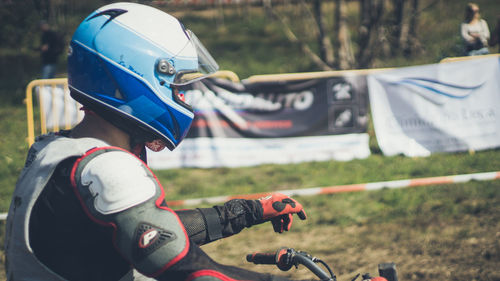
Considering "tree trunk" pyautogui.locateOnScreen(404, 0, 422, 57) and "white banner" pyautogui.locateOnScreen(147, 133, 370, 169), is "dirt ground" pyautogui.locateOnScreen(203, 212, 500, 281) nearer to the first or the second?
"white banner" pyautogui.locateOnScreen(147, 133, 370, 169)

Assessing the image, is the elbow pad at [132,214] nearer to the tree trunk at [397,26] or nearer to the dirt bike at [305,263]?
the dirt bike at [305,263]

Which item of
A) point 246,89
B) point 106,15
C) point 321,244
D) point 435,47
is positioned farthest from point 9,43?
point 106,15

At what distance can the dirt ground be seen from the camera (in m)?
4.98

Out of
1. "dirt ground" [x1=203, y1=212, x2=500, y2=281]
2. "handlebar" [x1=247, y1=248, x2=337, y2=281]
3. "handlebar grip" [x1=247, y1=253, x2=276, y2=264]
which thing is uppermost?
"handlebar" [x1=247, y1=248, x2=337, y2=281]

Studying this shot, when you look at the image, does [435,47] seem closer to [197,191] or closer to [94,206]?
[197,191]

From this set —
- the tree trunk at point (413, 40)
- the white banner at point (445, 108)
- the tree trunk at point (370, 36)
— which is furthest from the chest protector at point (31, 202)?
the tree trunk at point (413, 40)

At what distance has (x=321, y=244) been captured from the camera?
231 inches

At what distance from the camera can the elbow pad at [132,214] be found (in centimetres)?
166

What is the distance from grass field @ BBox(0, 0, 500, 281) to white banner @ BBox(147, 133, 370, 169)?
182 mm

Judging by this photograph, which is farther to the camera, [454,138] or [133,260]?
[454,138]

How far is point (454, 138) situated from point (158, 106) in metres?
7.57

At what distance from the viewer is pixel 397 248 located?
555 centimetres

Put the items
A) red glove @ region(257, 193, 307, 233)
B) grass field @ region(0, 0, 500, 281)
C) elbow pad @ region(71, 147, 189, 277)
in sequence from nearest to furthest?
elbow pad @ region(71, 147, 189, 277) < red glove @ region(257, 193, 307, 233) < grass field @ region(0, 0, 500, 281)

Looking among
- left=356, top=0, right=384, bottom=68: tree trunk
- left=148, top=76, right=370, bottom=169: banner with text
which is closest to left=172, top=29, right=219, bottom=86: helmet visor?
left=148, top=76, right=370, bottom=169: banner with text
